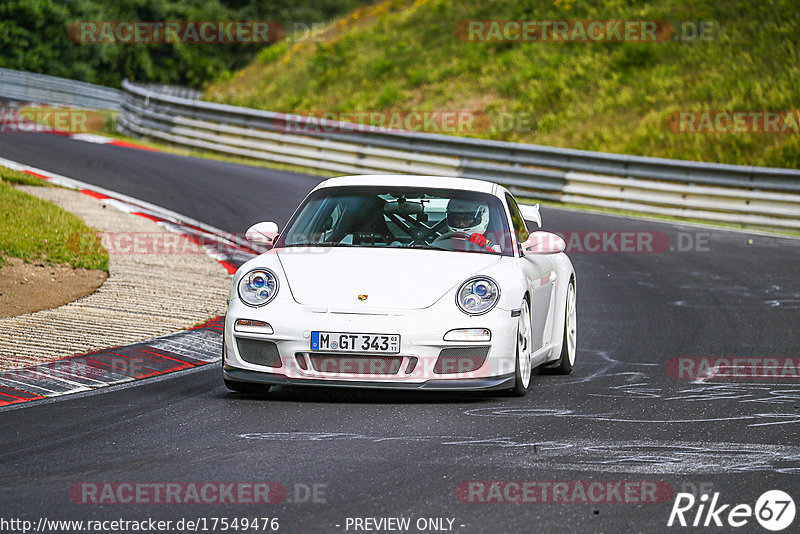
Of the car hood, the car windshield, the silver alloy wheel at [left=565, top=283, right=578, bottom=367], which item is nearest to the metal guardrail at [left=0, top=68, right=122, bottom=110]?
the silver alloy wheel at [left=565, top=283, right=578, bottom=367]

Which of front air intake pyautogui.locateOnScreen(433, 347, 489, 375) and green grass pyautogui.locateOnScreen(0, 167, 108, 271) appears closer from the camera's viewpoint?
front air intake pyautogui.locateOnScreen(433, 347, 489, 375)

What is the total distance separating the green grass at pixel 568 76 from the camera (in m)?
25.5

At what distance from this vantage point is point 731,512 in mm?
4973

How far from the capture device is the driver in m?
8.27

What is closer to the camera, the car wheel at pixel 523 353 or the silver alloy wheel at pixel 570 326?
the car wheel at pixel 523 353

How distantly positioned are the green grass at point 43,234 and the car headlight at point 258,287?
455cm

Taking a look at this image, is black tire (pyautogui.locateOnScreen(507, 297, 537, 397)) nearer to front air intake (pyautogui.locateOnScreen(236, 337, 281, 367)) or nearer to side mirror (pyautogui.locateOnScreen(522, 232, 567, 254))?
side mirror (pyautogui.locateOnScreen(522, 232, 567, 254))

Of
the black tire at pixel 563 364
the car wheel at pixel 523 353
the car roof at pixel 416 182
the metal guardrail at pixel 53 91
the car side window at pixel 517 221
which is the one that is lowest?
the black tire at pixel 563 364

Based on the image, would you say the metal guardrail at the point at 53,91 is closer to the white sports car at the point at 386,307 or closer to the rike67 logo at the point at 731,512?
the white sports car at the point at 386,307

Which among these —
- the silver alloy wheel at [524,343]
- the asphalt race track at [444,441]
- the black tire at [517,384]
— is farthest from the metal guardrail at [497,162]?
the black tire at [517,384]

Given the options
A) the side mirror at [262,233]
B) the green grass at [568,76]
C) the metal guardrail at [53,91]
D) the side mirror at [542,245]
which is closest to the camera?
the side mirror at [262,233]

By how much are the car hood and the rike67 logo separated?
252 cm

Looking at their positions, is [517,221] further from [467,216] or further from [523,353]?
[523,353]

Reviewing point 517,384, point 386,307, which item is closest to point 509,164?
point 517,384
